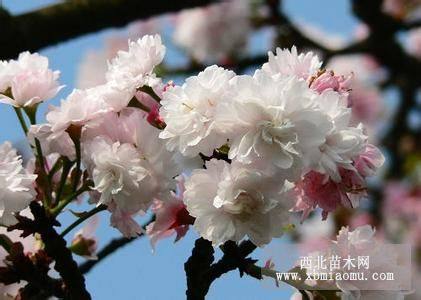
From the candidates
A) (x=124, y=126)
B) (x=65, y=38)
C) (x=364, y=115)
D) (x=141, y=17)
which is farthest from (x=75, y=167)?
(x=364, y=115)

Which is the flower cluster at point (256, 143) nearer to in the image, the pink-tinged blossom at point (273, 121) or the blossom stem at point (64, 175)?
the pink-tinged blossom at point (273, 121)

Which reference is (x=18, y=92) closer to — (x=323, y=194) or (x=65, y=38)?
(x=323, y=194)

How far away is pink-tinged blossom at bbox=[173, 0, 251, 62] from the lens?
3533 millimetres

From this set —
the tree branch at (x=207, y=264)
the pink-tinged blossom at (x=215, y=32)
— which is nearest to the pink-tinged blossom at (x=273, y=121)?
the tree branch at (x=207, y=264)

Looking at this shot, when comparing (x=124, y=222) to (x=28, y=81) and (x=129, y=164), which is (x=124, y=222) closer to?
(x=129, y=164)

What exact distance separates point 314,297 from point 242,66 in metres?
2.04

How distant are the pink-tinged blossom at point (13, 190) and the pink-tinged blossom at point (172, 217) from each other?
13 cm

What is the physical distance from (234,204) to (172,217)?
126 millimetres

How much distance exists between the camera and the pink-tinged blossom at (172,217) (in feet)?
2.95

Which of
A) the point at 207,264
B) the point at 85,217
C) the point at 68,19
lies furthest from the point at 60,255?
the point at 68,19

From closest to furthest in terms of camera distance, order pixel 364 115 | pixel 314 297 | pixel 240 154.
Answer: pixel 240 154
pixel 314 297
pixel 364 115

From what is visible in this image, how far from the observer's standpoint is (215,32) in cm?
375

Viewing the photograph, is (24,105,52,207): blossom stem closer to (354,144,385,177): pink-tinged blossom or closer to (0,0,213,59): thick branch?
(354,144,385,177): pink-tinged blossom

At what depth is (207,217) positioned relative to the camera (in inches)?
31.5
